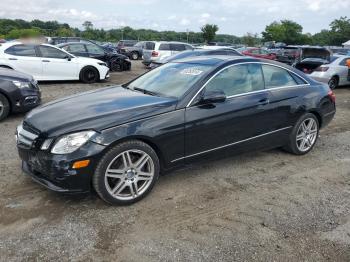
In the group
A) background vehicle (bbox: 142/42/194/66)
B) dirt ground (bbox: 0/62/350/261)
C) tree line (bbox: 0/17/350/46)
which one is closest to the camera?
dirt ground (bbox: 0/62/350/261)

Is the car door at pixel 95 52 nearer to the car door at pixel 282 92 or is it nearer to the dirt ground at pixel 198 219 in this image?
the dirt ground at pixel 198 219

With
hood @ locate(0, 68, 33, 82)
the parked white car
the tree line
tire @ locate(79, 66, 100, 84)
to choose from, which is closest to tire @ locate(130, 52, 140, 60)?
the tree line

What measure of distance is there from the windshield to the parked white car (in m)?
7.81

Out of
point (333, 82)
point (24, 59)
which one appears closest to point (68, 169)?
point (24, 59)

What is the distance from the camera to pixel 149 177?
4023 millimetres

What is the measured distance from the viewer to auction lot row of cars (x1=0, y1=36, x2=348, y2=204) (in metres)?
3.63

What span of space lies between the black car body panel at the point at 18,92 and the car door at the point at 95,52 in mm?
8697

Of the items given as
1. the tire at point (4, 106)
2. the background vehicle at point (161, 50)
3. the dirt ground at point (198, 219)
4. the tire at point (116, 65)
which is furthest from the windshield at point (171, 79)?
the background vehicle at point (161, 50)

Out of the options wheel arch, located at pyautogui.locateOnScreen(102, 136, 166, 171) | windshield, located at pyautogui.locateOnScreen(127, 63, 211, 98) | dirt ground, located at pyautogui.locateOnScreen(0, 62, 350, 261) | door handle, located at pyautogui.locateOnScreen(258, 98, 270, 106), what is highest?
windshield, located at pyautogui.locateOnScreen(127, 63, 211, 98)

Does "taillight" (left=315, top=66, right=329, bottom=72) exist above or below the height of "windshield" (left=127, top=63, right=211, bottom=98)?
below

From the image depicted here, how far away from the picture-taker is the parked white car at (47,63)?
11555 mm

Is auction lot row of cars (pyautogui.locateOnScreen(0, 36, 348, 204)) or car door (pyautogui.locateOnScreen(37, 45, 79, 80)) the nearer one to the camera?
auction lot row of cars (pyautogui.locateOnScreen(0, 36, 348, 204))

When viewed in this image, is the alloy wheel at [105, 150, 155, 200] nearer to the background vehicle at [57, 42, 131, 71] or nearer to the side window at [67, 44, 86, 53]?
the background vehicle at [57, 42, 131, 71]

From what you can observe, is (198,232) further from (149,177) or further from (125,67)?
(125,67)
